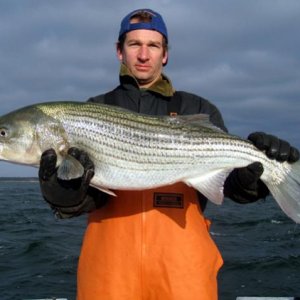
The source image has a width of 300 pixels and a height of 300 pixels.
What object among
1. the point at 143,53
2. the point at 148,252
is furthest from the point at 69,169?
the point at 143,53

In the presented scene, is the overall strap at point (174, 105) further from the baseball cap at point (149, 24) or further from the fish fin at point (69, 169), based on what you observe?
the fish fin at point (69, 169)

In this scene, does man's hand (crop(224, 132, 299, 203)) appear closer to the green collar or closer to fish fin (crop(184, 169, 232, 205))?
fish fin (crop(184, 169, 232, 205))

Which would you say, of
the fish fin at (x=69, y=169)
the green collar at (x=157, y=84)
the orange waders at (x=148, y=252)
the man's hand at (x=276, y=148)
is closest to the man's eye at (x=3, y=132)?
the fish fin at (x=69, y=169)

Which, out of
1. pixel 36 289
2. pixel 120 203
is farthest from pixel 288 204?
pixel 36 289

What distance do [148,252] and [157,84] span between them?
77.5 inches

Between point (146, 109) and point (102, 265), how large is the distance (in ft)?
6.07

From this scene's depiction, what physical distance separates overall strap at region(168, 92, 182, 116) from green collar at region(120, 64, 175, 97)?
0.07m

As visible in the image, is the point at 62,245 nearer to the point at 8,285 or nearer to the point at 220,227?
the point at 8,285

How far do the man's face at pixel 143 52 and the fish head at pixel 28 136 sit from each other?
4.10ft

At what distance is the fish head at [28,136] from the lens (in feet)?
16.8

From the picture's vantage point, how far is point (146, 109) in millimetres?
5902

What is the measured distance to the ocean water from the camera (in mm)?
13202

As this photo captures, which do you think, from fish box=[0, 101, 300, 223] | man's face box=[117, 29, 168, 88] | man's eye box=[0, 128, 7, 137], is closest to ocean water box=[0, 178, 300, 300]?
fish box=[0, 101, 300, 223]

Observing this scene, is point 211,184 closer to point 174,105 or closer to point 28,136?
point 174,105
